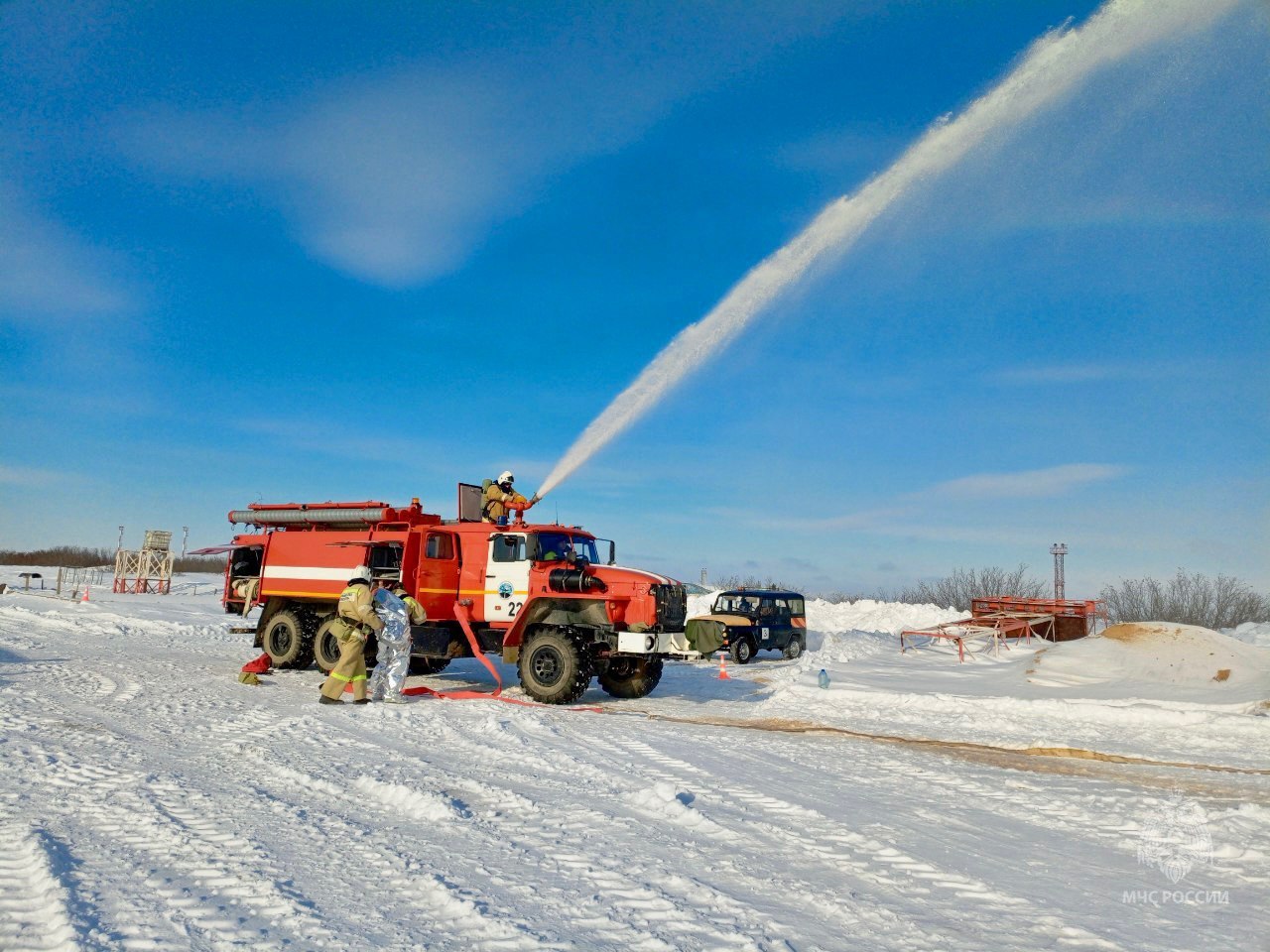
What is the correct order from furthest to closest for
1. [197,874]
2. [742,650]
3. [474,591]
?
[742,650] → [474,591] → [197,874]

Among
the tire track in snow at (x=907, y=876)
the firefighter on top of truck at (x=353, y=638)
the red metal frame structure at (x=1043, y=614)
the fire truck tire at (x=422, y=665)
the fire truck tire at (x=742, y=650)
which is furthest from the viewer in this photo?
the red metal frame structure at (x=1043, y=614)

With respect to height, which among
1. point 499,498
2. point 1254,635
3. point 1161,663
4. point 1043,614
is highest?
point 499,498

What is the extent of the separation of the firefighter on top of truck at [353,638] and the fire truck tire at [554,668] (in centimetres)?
232

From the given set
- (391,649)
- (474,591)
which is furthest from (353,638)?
(474,591)

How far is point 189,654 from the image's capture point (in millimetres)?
18234

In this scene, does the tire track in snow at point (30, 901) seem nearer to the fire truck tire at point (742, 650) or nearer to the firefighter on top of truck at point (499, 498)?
the firefighter on top of truck at point (499, 498)

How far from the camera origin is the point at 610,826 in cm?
597

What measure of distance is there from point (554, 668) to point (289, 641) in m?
6.17

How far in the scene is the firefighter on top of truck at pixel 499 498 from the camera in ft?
48.3

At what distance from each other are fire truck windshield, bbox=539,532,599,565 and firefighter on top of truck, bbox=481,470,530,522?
3.32ft

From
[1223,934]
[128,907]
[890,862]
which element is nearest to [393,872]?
[128,907]

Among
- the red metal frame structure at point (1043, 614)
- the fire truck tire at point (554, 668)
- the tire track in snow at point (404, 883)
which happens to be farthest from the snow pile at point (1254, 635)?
the tire track in snow at point (404, 883)

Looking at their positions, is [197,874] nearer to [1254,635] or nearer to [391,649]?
[391,649]

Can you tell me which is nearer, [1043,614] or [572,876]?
[572,876]
